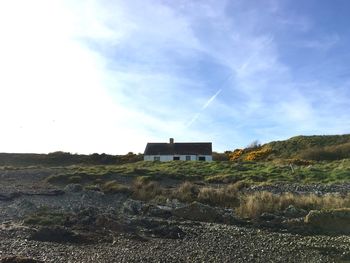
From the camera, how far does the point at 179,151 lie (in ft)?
216

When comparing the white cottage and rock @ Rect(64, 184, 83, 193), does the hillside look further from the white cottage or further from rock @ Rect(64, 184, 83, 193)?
rock @ Rect(64, 184, 83, 193)

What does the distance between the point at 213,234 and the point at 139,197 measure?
11059 millimetres

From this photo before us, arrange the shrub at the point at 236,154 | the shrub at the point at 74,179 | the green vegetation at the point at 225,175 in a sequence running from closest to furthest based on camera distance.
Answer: the shrub at the point at 74,179
the green vegetation at the point at 225,175
the shrub at the point at 236,154

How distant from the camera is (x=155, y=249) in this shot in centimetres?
1505

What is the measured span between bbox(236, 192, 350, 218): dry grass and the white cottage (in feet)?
130

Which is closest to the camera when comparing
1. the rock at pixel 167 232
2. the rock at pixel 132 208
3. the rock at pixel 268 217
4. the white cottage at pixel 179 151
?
the rock at pixel 167 232

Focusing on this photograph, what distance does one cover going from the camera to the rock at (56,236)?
1627cm

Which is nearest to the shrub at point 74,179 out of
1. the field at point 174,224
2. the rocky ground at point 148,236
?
the field at point 174,224

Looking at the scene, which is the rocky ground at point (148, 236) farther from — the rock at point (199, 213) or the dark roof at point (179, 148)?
the dark roof at point (179, 148)

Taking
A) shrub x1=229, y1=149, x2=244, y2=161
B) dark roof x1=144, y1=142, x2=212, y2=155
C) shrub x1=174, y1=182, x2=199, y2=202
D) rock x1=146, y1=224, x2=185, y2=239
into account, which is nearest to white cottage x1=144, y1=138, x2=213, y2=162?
dark roof x1=144, y1=142, x2=212, y2=155

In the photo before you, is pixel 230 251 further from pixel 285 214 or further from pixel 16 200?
pixel 16 200

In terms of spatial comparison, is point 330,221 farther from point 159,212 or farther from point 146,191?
point 146,191

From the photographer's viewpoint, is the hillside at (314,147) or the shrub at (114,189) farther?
the hillside at (314,147)

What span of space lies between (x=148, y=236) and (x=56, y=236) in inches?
117
